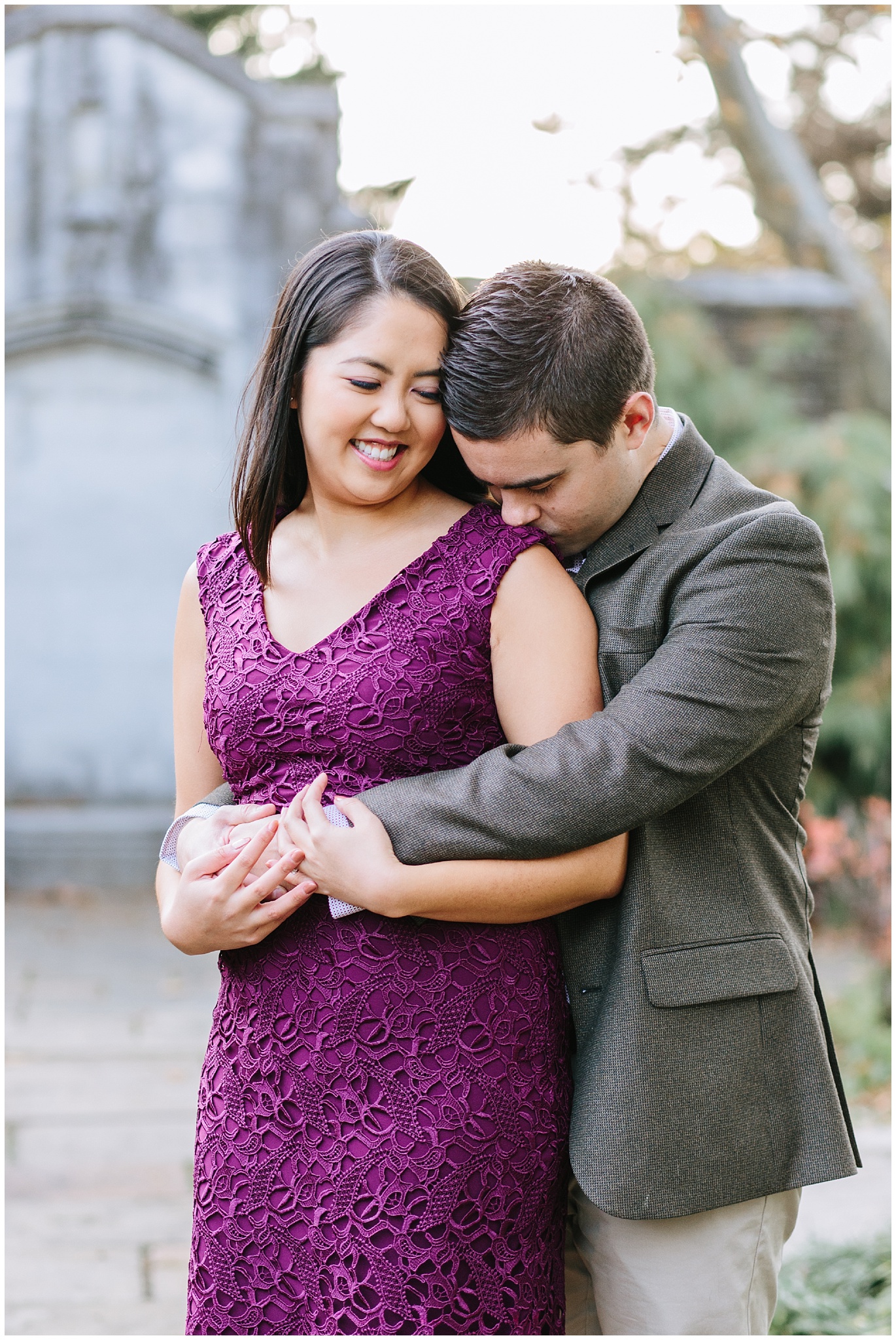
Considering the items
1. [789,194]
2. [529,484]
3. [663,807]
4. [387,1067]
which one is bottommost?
[387,1067]

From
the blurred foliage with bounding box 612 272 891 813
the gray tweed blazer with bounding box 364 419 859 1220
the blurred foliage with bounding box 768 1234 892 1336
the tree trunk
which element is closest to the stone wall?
the blurred foliage with bounding box 612 272 891 813

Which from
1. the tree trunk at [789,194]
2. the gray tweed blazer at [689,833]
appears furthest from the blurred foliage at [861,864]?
the gray tweed blazer at [689,833]

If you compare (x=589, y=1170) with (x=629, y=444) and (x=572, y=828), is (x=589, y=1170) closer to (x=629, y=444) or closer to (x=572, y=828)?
(x=572, y=828)

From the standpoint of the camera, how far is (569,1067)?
6.18 ft

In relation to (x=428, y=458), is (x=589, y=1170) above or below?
below

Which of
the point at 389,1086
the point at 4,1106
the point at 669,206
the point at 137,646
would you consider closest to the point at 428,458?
the point at 389,1086

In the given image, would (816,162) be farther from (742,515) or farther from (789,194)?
(742,515)

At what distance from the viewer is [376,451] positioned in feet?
6.07

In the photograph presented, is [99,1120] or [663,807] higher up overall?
[663,807]

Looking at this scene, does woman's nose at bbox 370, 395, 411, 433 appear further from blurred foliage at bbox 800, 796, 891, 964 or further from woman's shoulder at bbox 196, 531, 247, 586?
blurred foliage at bbox 800, 796, 891, 964

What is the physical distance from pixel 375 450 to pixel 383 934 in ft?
2.23

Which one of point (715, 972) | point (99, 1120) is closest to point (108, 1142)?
point (99, 1120)

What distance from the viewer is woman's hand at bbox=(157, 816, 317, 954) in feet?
5.79

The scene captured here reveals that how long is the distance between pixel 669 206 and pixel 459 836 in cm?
809
